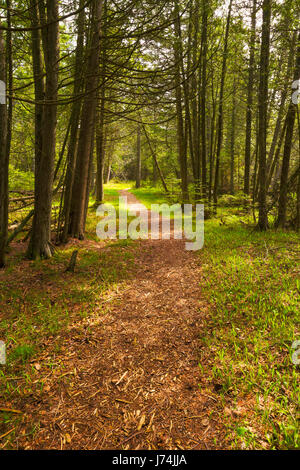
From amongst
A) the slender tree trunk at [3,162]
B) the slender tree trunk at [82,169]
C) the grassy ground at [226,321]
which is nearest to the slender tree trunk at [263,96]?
the grassy ground at [226,321]

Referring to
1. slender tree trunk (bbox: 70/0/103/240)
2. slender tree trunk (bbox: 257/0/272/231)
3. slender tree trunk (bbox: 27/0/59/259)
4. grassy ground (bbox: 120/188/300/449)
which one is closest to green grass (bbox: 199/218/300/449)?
grassy ground (bbox: 120/188/300/449)

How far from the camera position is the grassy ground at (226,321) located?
7.28 ft

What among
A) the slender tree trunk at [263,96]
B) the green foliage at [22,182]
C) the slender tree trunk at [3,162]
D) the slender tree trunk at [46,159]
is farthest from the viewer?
the green foliage at [22,182]

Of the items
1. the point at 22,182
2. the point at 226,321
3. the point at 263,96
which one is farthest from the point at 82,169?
the point at 22,182

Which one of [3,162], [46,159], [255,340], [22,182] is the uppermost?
[22,182]

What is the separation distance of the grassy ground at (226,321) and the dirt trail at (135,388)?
0.20 meters

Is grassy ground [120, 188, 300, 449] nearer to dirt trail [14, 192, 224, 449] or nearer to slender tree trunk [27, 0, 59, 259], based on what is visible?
dirt trail [14, 192, 224, 449]

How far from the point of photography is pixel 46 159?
17.8 ft

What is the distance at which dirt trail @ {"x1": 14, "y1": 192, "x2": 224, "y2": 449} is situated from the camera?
82.9 inches

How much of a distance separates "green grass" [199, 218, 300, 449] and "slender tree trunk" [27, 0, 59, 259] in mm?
4101

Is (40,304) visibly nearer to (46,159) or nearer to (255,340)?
(46,159)

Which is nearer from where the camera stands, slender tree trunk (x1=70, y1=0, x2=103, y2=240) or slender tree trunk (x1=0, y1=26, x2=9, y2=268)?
slender tree trunk (x1=0, y1=26, x2=9, y2=268)

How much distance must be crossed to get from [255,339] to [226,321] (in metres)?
0.55

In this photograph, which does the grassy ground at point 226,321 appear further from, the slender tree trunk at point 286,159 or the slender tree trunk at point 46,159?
the slender tree trunk at point 286,159
